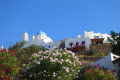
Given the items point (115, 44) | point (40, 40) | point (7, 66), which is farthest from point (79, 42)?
point (7, 66)

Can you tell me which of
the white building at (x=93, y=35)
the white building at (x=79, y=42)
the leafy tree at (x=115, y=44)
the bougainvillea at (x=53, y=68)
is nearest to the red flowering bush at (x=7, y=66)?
the bougainvillea at (x=53, y=68)

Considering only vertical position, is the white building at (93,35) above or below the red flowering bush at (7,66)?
above

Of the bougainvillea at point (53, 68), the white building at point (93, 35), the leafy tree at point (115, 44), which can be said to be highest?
the white building at point (93, 35)

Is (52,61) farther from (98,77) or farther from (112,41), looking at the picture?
(112,41)

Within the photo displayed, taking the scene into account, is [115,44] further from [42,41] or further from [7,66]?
[42,41]

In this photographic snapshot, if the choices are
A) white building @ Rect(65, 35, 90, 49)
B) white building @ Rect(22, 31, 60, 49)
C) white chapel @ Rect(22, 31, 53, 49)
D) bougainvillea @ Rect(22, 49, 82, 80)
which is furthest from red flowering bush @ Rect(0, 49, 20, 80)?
white chapel @ Rect(22, 31, 53, 49)

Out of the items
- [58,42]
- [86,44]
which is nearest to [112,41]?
[86,44]

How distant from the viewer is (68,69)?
10328 millimetres

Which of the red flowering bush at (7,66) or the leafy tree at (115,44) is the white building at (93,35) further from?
the red flowering bush at (7,66)

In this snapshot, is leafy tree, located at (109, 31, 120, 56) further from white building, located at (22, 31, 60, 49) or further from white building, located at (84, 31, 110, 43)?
white building, located at (22, 31, 60, 49)

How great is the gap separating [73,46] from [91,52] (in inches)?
366

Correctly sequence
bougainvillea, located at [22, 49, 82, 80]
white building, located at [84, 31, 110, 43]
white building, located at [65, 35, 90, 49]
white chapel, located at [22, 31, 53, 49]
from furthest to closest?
white chapel, located at [22, 31, 53, 49]
white building, located at [84, 31, 110, 43]
white building, located at [65, 35, 90, 49]
bougainvillea, located at [22, 49, 82, 80]

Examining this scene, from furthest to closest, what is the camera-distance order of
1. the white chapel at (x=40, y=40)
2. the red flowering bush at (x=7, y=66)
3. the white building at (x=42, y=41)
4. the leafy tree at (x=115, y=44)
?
the white chapel at (x=40, y=40)
the white building at (x=42, y=41)
the leafy tree at (x=115, y=44)
the red flowering bush at (x=7, y=66)

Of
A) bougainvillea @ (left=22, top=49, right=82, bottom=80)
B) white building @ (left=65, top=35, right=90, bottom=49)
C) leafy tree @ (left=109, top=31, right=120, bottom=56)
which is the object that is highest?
white building @ (left=65, top=35, right=90, bottom=49)
